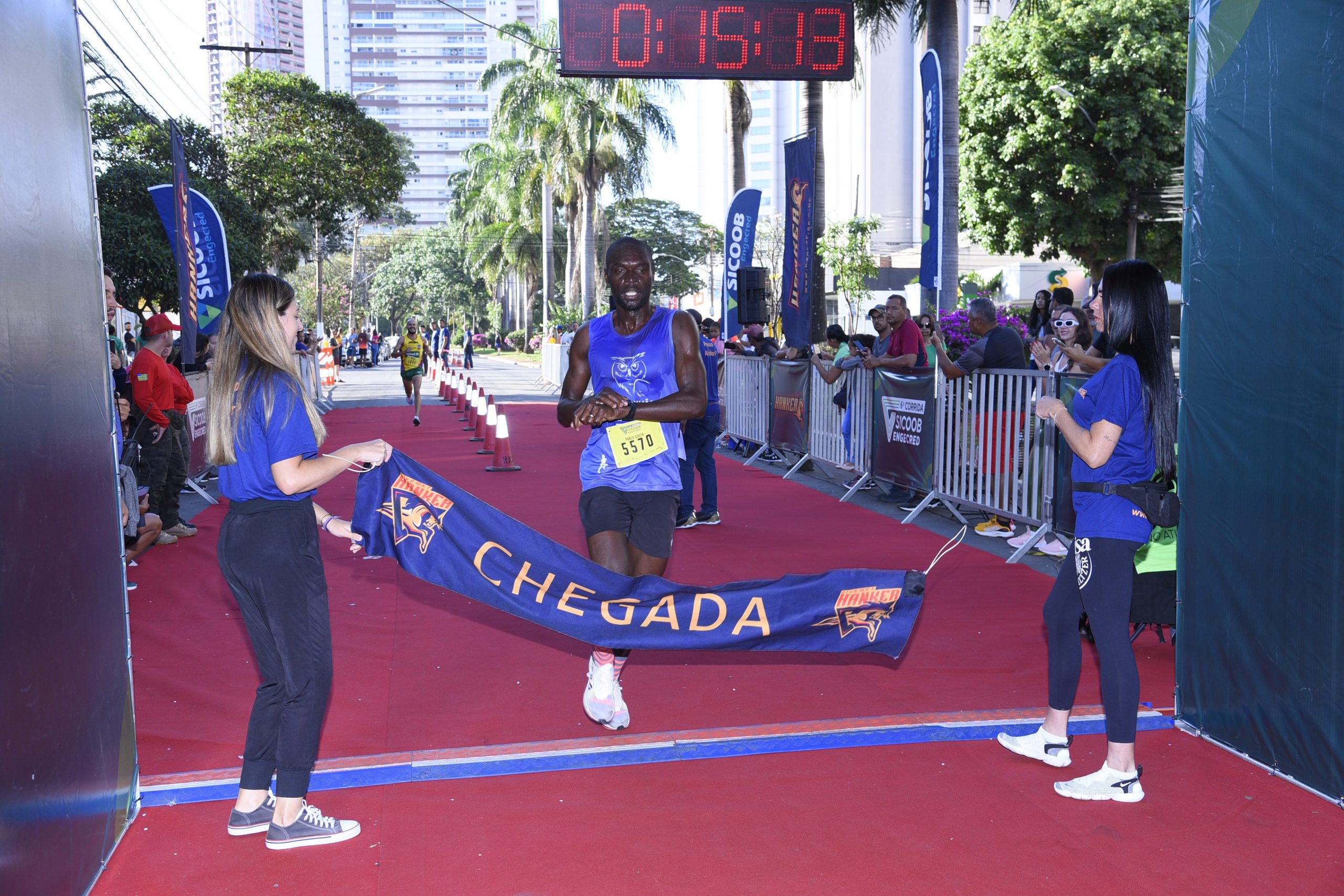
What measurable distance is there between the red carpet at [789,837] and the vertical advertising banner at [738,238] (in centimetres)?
1762

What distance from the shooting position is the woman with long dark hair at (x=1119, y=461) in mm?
4070

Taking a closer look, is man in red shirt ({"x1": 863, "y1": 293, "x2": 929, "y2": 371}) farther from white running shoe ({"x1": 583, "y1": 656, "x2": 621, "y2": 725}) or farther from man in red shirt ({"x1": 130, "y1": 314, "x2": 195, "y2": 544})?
white running shoe ({"x1": 583, "y1": 656, "x2": 621, "y2": 725})

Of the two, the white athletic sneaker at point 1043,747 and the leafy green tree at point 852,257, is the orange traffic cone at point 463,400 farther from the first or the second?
the leafy green tree at point 852,257

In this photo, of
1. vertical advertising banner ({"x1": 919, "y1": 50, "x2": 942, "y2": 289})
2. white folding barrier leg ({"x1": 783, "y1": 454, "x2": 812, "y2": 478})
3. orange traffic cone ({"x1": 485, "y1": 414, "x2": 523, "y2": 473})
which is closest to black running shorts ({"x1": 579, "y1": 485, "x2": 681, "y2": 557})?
white folding barrier leg ({"x1": 783, "y1": 454, "x2": 812, "y2": 478})

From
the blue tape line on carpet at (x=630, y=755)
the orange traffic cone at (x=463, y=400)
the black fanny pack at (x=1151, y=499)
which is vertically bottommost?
the orange traffic cone at (x=463, y=400)

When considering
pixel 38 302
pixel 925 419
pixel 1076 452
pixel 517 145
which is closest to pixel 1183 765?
pixel 1076 452

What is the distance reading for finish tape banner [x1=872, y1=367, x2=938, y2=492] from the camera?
35.0 feet

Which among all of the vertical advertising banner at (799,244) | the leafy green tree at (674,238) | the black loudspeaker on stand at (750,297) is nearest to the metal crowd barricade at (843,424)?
the vertical advertising banner at (799,244)

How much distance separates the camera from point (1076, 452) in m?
4.19

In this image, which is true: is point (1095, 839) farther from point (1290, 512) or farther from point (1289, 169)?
point (1289, 169)

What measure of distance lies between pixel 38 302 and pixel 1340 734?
444 cm

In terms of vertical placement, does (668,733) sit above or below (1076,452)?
below

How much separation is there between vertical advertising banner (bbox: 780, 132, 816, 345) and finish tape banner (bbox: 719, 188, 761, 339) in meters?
4.08

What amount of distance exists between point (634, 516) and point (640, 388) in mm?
536
